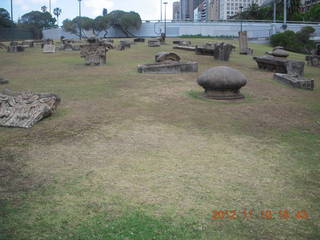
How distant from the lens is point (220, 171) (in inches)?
218

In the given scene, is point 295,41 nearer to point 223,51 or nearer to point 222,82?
point 223,51

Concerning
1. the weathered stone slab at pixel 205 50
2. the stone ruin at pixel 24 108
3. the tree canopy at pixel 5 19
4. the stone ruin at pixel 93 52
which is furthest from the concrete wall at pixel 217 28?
the stone ruin at pixel 24 108

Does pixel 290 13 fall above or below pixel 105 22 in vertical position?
above

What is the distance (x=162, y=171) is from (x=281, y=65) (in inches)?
532

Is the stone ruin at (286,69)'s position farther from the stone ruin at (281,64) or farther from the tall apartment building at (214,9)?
the tall apartment building at (214,9)

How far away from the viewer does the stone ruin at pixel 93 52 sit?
1984 cm

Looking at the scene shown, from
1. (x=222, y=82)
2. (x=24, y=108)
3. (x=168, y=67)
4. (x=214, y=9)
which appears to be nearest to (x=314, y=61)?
(x=168, y=67)

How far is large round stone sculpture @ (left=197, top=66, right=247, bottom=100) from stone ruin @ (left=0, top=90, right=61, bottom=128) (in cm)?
446

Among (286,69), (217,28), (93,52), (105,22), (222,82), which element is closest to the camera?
(222,82)

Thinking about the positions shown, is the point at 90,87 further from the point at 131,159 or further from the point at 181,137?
the point at 131,159

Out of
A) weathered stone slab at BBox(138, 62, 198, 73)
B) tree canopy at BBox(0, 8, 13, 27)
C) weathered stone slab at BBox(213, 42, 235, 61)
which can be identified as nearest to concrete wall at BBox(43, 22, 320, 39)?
tree canopy at BBox(0, 8, 13, 27)

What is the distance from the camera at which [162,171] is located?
548cm

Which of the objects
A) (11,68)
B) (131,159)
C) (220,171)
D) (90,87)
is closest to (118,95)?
(90,87)

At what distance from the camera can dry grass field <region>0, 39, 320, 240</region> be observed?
3992 mm
